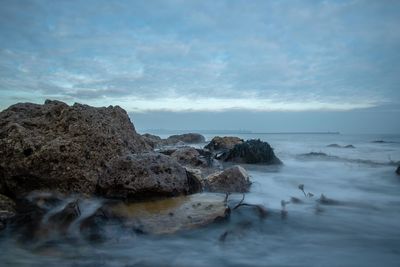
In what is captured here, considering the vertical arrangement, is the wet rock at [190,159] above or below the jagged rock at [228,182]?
above

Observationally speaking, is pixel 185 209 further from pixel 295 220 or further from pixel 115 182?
pixel 295 220

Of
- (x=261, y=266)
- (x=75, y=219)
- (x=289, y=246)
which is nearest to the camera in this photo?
(x=261, y=266)

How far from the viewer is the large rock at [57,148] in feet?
18.0

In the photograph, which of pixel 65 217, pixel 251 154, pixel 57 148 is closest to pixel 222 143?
pixel 251 154

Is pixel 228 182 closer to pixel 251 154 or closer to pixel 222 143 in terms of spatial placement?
pixel 251 154

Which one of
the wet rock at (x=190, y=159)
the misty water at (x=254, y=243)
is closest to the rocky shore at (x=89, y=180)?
the misty water at (x=254, y=243)

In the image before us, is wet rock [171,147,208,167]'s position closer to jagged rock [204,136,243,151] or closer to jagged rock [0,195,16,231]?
jagged rock [0,195,16,231]

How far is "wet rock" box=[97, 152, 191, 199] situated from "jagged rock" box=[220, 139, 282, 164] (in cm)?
753

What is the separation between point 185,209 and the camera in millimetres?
4773

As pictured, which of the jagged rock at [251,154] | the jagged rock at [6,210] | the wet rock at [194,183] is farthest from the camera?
the jagged rock at [251,154]

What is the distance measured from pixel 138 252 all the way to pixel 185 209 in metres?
1.15

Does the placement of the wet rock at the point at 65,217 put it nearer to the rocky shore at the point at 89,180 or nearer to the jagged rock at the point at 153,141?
the rocky shore at the point at 89,180

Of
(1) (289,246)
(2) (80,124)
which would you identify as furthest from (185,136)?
(1) (289,246)

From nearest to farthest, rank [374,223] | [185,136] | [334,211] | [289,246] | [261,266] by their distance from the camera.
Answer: [261,266], [289,246], [374,223], [334,211], [185,136]
